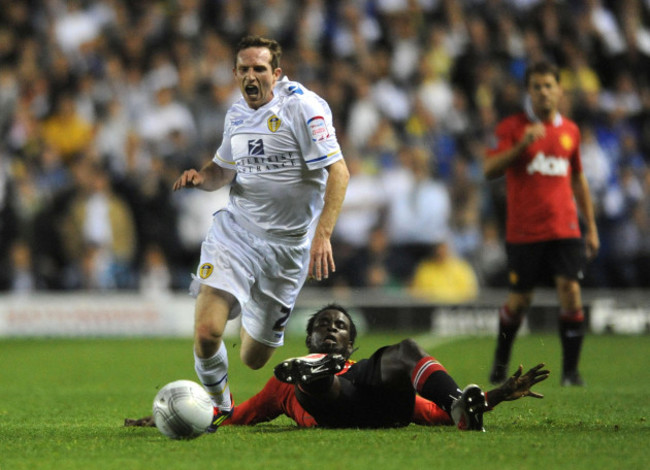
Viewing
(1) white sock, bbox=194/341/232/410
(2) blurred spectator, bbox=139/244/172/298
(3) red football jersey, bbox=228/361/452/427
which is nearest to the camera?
→ (3) red football jersey, bbox=228/361/452/427

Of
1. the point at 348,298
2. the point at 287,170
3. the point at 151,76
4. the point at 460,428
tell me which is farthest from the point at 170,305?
the point at 460,428

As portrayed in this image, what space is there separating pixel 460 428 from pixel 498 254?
958cm

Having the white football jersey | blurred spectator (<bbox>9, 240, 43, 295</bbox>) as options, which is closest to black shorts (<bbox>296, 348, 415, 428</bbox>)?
the white football jersey

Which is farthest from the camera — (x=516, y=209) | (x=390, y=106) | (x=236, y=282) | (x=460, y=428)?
(x=390, y=106)

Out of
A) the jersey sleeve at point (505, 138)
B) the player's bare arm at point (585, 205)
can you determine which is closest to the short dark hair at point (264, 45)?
the jersey sleeve at point (505, 138)

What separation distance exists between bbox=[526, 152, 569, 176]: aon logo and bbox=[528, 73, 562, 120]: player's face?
0.38 metres

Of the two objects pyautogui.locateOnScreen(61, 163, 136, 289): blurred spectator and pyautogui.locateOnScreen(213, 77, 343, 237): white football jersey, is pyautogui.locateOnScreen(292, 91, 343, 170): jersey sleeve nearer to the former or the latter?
pyautogui.locateOnScreen(213, 77, 343, 237): white football jersey

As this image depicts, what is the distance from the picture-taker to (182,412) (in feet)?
18.1

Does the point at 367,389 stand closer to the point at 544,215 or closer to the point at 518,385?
the point at 518,385

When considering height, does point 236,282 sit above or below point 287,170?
below

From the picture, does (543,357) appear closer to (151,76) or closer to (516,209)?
(516,209)

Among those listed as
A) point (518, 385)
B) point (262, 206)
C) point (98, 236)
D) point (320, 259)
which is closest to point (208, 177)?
point (262, 206)

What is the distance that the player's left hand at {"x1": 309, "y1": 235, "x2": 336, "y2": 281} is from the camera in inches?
231

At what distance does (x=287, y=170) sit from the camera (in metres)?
6.55
